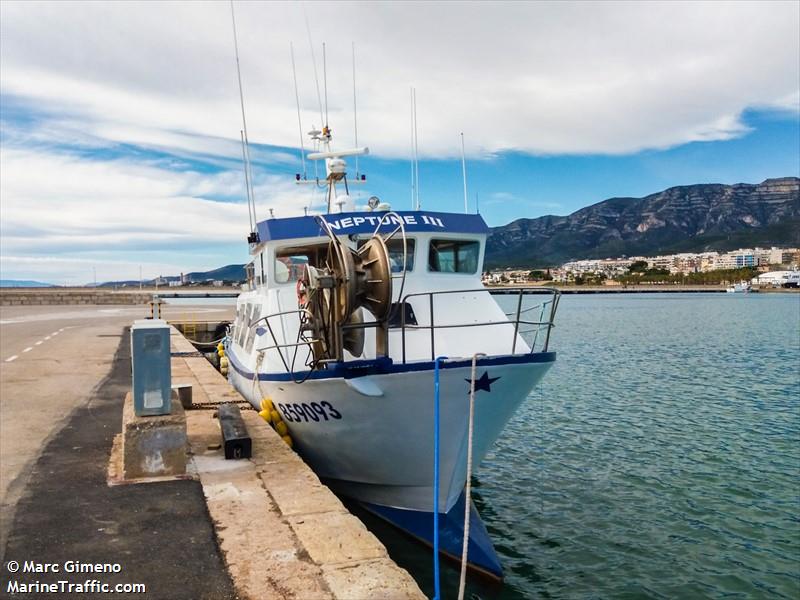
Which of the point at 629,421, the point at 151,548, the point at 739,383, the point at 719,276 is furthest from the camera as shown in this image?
the point at 719,276

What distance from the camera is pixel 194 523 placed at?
219 inches

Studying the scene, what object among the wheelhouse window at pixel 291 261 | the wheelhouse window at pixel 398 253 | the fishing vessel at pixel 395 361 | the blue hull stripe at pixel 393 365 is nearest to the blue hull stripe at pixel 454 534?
the fishing vessel at pixel 395 361

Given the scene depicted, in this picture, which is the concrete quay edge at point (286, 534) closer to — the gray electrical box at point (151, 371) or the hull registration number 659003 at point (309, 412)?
the hull registration number 659003 at point (309, 412)

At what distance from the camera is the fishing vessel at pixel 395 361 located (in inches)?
289

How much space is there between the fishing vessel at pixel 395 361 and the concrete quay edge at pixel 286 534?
3.38 ft

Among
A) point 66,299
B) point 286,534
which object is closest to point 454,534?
point 286,534

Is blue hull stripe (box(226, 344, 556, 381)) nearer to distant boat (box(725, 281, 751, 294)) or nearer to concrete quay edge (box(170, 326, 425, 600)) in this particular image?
concrete quay edge (box(170, 326, 425, 600))

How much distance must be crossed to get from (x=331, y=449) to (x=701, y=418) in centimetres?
1197

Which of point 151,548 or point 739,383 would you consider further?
point 739,383

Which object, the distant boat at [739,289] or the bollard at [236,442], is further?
the distant boat at [739,289]

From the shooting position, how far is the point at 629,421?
1647 centimetres

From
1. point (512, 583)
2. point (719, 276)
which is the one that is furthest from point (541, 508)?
point (719, 276)

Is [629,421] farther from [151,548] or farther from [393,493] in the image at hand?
[151,548]

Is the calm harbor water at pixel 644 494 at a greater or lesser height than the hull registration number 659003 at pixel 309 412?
lesser
